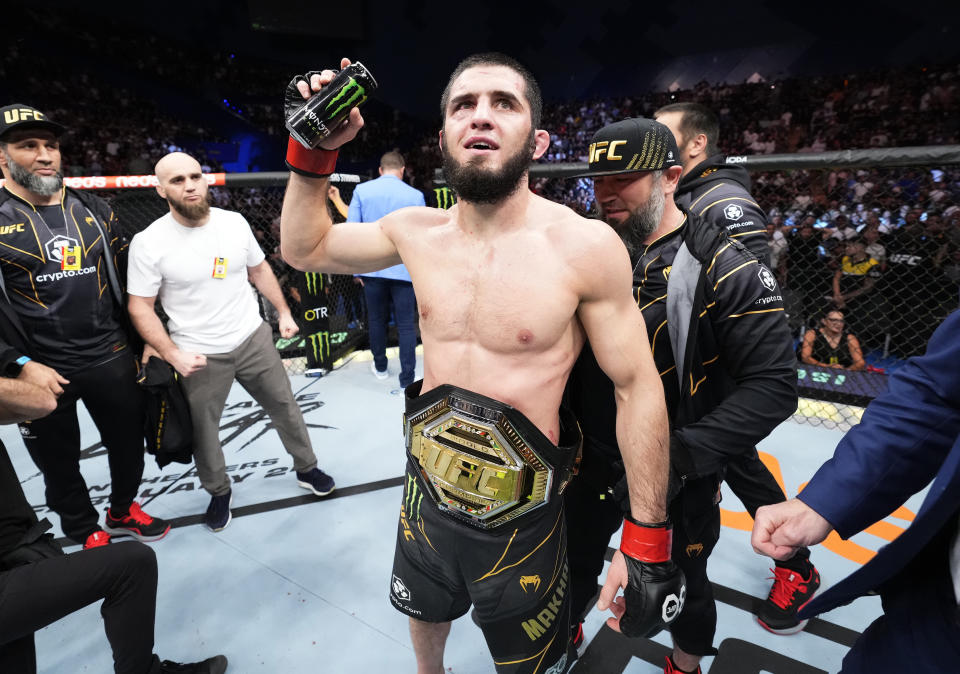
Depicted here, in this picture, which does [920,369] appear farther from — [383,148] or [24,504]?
[383,148]

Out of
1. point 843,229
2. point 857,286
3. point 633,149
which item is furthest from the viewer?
point 843,229

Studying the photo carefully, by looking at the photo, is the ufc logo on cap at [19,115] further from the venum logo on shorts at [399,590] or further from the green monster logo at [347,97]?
the venum logo on shorts at [399,590]

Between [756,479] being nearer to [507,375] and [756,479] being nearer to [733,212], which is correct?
[733,212]

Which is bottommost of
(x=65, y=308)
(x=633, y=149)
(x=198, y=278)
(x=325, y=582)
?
(x=325, y=582)

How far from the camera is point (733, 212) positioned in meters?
1.78

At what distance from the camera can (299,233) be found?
130 cm

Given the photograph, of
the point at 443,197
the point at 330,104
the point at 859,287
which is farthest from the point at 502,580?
the point at 859,287

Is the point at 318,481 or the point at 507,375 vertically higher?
the point at 507,375

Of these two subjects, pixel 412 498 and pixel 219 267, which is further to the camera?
pixel 219 267

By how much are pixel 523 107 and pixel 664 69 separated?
1105 centimetres

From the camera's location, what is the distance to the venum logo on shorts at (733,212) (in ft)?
5.80

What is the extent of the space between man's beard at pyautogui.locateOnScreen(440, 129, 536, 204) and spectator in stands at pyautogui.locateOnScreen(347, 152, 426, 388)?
2.80 metres

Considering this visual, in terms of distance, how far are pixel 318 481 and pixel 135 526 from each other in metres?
0.90

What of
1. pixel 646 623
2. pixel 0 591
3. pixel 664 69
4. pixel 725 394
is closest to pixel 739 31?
pixel 664 69
